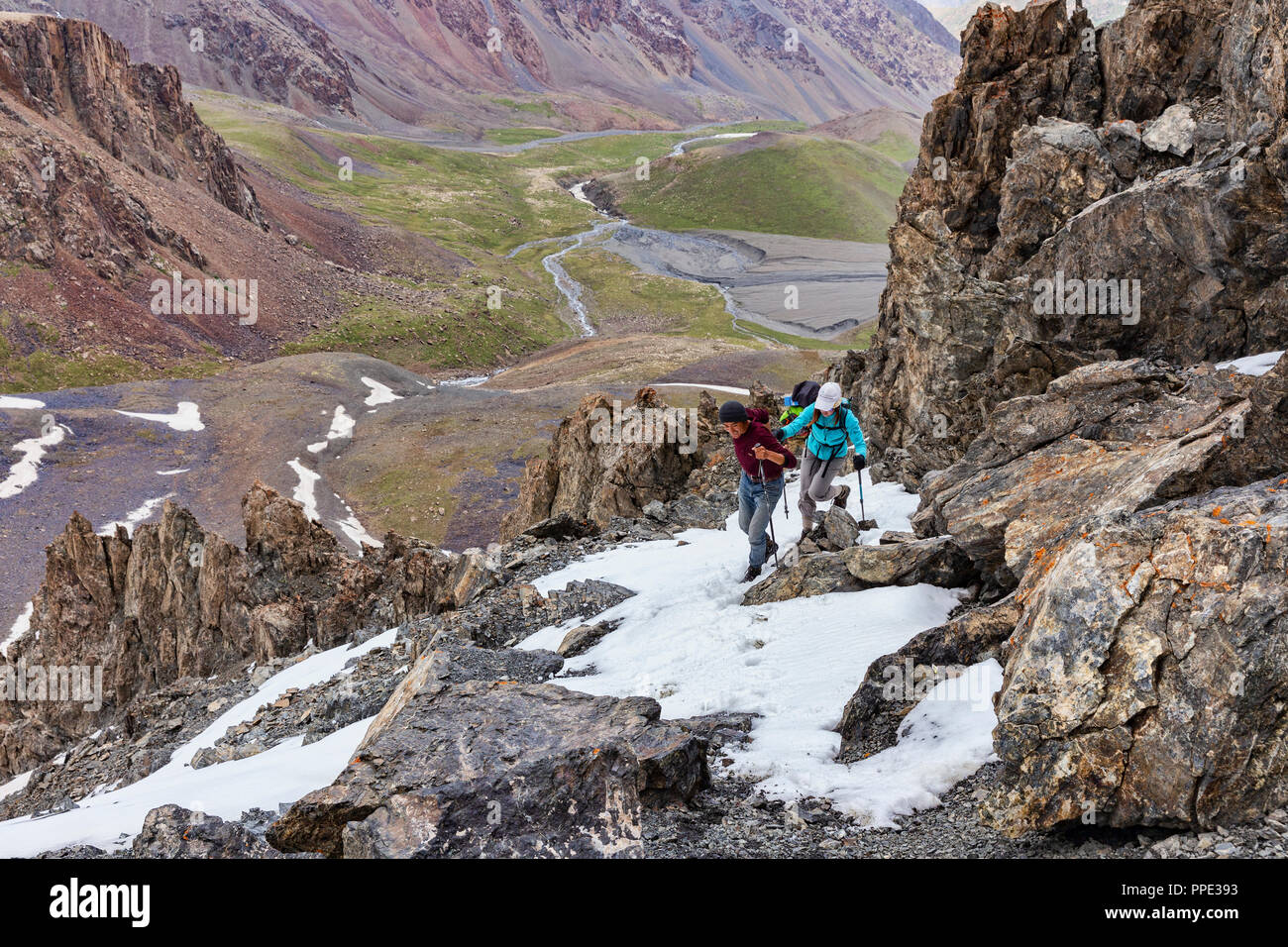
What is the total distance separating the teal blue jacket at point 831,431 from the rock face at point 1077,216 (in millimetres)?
7452

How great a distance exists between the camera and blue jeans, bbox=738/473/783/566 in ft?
56.0

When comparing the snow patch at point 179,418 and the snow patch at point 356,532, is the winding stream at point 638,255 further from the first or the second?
the snow patch at point 356,532

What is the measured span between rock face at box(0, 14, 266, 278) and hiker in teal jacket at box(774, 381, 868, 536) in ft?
329

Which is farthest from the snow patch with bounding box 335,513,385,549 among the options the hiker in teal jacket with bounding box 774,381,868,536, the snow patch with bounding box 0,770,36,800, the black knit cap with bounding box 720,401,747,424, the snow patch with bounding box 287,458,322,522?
the black knit cap with bounding box 720,401,747,424

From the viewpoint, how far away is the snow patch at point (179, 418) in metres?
69.9

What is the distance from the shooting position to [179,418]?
71562mm

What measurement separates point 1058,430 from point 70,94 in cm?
13670

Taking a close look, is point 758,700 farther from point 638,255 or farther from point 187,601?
point 638,255

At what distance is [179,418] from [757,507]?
68789 millimetres

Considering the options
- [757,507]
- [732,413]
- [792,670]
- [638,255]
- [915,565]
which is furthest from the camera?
[638,255]

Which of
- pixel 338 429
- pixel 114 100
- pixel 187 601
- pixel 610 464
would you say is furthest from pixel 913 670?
pixel 114 100
